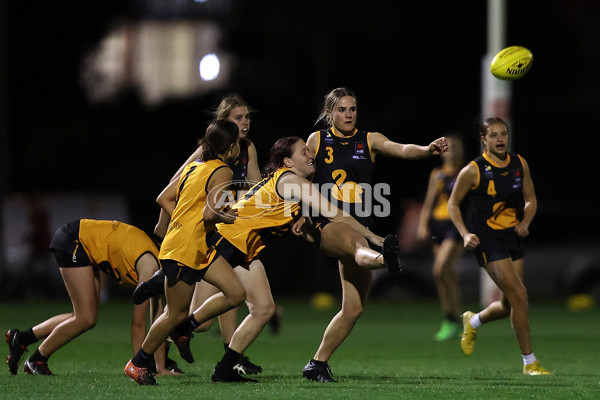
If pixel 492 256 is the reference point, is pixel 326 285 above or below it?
below

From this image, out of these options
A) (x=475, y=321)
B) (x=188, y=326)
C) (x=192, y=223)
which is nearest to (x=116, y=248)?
(x=188, y=326)

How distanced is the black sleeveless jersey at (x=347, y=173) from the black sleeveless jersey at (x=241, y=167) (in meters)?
0.84

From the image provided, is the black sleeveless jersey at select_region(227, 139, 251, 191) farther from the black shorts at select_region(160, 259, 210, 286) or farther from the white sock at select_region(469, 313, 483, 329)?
the white sock at select_region(469, 313, 483, 329)

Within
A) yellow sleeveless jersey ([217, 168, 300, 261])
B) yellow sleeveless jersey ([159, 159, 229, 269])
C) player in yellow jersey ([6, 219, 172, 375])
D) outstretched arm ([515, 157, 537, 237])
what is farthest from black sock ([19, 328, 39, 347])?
outstretched arm ([515, 157, 537, 237])

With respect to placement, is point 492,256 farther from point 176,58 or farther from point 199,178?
point 176,58

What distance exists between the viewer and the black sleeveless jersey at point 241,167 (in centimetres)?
968

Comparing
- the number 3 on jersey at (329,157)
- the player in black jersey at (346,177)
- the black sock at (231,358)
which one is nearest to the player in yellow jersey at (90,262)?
the black sock at (231,358)

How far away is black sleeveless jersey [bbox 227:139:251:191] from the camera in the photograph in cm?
968

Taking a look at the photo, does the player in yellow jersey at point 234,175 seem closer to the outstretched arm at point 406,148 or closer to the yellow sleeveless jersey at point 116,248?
the yellow sleeveless jersey at point 116,248

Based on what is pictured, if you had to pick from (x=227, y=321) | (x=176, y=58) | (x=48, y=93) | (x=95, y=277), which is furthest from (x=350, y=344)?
(x=176, y=58)

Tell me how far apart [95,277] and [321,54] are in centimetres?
2032

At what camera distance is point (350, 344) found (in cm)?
1292

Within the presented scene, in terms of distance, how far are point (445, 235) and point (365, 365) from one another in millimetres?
3752

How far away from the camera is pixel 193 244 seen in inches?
325
